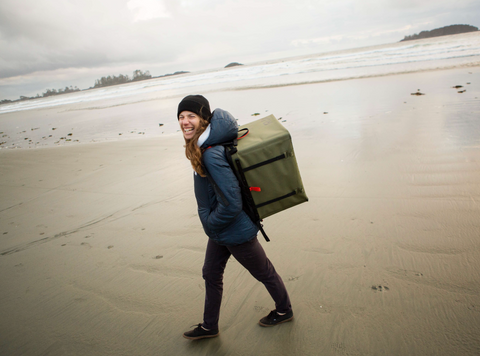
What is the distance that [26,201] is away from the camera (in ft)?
17.1

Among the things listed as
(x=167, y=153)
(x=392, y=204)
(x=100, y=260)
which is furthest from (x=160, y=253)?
(x=167, y=153)

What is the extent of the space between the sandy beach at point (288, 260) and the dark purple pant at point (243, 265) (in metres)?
0.22

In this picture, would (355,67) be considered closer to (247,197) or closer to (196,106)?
(196,106)

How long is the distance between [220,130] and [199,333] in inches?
62.1

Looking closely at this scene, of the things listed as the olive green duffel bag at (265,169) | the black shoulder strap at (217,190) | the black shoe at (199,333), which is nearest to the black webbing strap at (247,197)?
the olive green duffel bag at (265,169)

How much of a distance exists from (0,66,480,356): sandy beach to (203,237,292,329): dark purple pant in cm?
22

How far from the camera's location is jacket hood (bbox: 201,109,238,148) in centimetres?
180

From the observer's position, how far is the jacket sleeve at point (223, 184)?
5.69ft

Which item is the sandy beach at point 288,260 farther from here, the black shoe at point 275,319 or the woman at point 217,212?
the woman at point 217,212

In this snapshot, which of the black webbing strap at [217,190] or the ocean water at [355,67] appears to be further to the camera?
the ocean water at [355,67]

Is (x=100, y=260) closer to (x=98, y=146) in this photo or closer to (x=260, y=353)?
(x=260, y=353)

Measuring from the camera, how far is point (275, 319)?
224 cm

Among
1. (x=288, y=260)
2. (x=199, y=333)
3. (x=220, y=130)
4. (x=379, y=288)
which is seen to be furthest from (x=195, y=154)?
(x=379, y=288)

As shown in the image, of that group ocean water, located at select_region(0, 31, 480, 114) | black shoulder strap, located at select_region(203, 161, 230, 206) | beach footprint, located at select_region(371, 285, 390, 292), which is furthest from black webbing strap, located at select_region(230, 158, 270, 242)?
ocean water, located at select_region(0, 31, 480, 114)
